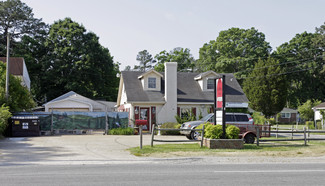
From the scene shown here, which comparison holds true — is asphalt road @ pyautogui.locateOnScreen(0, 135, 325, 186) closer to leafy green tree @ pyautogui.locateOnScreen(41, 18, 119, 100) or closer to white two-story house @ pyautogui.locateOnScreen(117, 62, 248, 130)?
white two-story house @ pyautogui.locateOnScreen(117, 62, 248, 130)

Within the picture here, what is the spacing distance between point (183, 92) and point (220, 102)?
56.2ft

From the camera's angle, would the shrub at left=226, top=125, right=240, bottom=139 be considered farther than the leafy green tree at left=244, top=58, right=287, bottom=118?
No

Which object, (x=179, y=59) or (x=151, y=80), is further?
(x=179, y=59)

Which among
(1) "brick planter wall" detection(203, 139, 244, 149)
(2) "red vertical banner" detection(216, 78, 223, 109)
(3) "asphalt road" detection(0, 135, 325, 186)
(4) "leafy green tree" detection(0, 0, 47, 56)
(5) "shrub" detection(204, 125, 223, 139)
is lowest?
(3) "asphalt road" detection(0, 135, 325, 186)

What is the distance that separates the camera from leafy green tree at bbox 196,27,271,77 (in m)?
60.4

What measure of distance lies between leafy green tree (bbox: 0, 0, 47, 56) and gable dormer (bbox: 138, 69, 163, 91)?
99.7ft

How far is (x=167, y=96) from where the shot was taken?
1307 inches

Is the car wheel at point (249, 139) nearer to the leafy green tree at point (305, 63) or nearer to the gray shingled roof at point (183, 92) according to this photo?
the gray shingled roof at point (183, 92)
